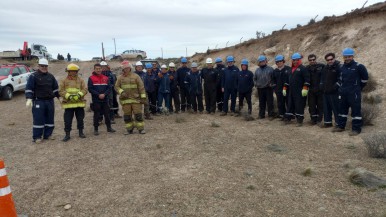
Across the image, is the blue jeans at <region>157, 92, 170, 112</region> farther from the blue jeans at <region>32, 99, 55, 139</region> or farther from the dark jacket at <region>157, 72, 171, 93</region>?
the blue jeans at <region>32, 99, 55, 139</region>

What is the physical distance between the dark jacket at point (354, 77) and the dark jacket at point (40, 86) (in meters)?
6.99

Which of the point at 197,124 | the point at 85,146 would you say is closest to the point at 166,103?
the point at 197,124

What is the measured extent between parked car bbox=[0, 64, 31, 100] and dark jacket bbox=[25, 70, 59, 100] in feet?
32.2

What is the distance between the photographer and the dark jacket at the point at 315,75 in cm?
863

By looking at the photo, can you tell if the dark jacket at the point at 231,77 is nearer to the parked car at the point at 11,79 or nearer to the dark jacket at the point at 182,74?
the dark jacket at the point at 182,74

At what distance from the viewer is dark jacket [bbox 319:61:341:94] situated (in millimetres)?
8055

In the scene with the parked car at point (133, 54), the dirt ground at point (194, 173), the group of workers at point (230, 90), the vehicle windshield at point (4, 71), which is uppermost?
the parked car at point (133, 54)

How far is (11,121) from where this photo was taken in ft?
36.8

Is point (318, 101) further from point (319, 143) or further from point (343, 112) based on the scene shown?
point (319, 143)

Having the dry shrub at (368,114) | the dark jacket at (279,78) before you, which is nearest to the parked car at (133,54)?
the dark jacket at (279,78)

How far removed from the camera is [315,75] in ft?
28.4

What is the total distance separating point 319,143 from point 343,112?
1368 mm

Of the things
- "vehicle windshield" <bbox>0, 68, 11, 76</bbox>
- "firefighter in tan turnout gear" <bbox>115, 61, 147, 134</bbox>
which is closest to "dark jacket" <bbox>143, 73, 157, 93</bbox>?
"firefighter in tan turnout gear" <bbox>115, 61, 147, 134</bbox>

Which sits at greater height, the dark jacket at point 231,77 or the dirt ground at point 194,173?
the dark jacket at point 231,77
